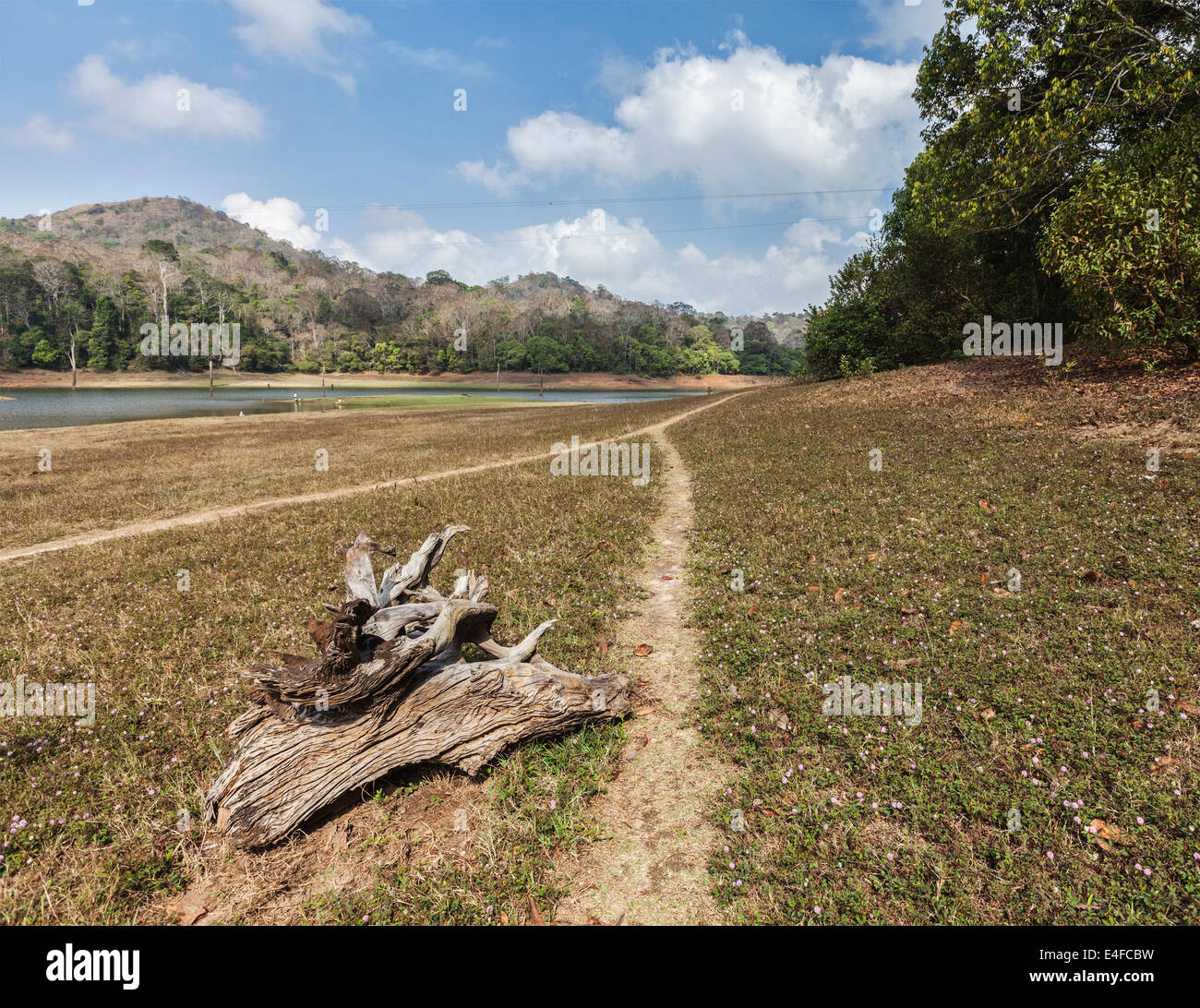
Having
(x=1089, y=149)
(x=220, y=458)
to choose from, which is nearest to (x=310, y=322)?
(x=220, y=458)

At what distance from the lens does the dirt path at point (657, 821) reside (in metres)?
3.69

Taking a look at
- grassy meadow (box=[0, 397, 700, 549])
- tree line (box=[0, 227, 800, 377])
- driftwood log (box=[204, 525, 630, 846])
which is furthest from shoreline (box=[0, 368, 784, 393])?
driftwood log (box=[204, 525, 630, 846])

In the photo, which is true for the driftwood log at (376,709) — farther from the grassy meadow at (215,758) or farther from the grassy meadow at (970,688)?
the grassy meadow at (970,688)

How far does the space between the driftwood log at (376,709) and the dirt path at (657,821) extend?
680 mm

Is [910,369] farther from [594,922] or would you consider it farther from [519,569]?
[594,922]

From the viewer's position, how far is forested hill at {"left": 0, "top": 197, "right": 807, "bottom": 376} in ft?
399

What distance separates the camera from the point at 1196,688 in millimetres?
5039

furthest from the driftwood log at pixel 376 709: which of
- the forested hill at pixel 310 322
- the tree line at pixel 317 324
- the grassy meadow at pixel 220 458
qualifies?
the forested hill at pixel 310 322

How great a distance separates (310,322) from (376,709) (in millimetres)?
176105

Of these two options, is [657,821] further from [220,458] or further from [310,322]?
[310,322]

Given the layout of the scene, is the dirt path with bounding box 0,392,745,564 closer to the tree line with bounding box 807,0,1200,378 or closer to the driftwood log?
the driftwood log

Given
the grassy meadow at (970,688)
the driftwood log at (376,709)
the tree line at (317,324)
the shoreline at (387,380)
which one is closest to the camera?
the grassy meadow at (970,688)

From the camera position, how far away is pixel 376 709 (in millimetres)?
4668

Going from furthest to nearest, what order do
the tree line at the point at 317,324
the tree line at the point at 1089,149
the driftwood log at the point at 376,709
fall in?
1. the tree line at the point at 317,324
2. the tree line at the point at 1089,149
3. the driftwood log at the point at 376,709
